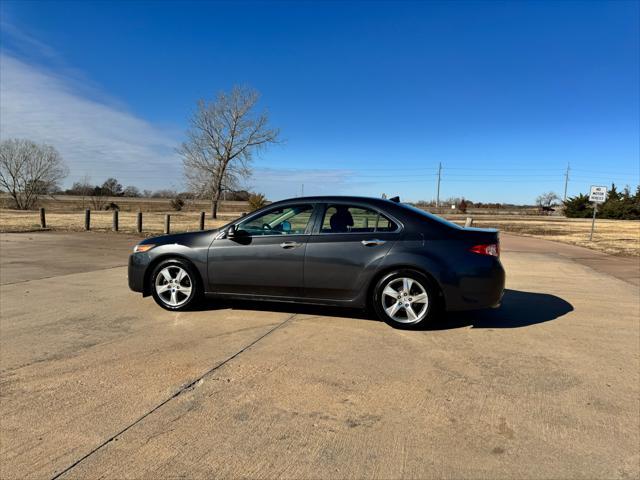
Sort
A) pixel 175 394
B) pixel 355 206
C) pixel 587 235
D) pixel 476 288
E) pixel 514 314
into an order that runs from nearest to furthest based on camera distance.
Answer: pixel 175 394 < pixel 476 288 < pixel 355 206 < pixel 514 314 < pixel 587 235

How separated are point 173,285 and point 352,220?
2506mm

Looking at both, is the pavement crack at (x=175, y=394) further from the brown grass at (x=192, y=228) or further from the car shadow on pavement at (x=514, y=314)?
the brown grass at (x=192, y=228)

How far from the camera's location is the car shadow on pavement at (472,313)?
17.9 ft

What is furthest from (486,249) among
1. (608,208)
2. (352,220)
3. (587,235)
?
(608,208)

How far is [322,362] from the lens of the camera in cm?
405

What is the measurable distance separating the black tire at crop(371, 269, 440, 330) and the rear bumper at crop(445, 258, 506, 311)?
0.19m

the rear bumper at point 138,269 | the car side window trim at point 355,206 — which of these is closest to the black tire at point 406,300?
the car side window trim at point 355,206

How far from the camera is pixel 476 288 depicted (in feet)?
16.0

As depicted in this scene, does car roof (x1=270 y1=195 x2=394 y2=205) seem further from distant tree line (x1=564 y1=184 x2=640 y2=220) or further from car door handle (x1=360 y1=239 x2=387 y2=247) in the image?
distant tree line (x1=564 y1=184 x2=640 y2=220)

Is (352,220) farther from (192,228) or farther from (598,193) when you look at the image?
(598,193)

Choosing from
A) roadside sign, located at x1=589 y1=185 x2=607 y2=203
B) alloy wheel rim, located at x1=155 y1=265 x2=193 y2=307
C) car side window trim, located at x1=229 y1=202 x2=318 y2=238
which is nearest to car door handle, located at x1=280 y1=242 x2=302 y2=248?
car side window trim, located at x1=229 y1=202 x2=318 y2=238

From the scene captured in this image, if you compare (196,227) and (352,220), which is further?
(196,227)

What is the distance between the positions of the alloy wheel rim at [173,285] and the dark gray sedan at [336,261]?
0.01m

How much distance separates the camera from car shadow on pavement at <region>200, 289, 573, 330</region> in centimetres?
546
